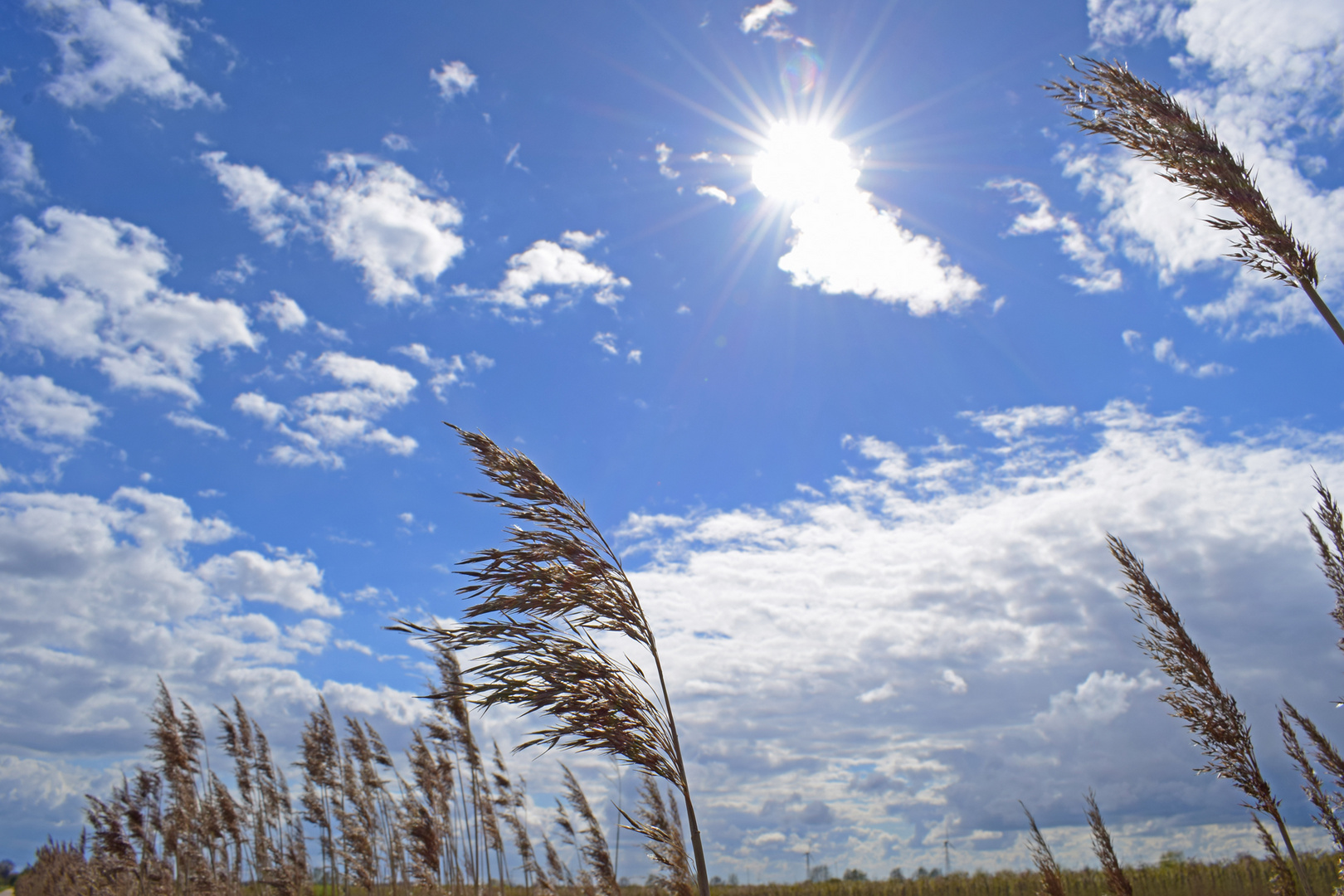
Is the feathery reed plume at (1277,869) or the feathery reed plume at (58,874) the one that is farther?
the feathery reed plume at (58,874)

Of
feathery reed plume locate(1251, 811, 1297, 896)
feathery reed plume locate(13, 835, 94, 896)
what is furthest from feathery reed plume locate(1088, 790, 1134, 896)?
feathery reed plume locate(13, 835, 94, 896)

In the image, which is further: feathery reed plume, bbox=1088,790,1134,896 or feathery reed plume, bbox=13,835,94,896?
feathery reed plume, bbox=13,835,94,896

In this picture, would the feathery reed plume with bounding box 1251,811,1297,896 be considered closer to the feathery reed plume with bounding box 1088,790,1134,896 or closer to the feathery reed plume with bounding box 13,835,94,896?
the feathery reed plume with bounding box 1088,790,1134,896

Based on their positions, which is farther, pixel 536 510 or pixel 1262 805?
pixel 1262 805

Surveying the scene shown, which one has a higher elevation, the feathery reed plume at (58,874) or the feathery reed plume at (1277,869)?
the feathery reed plume at (1277,869)

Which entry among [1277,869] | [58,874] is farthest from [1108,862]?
[58,874]

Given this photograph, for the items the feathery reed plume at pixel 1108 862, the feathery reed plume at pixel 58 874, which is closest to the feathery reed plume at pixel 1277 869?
the feathery reed plume at pixel 1108 862

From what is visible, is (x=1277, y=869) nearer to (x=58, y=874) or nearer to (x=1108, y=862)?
(x=1108, y=862)

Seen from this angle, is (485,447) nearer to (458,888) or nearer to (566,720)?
(566,720)

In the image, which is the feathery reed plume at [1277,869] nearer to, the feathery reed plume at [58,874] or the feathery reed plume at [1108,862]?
the feathery reed plume at [1108,862]

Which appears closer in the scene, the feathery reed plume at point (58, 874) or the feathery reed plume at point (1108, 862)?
the feathery reed plume at point (1108, 862)

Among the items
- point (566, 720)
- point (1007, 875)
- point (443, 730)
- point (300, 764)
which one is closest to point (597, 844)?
point (443, 730)

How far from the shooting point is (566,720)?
4098 millimetres

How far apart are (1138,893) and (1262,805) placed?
16.3 m
